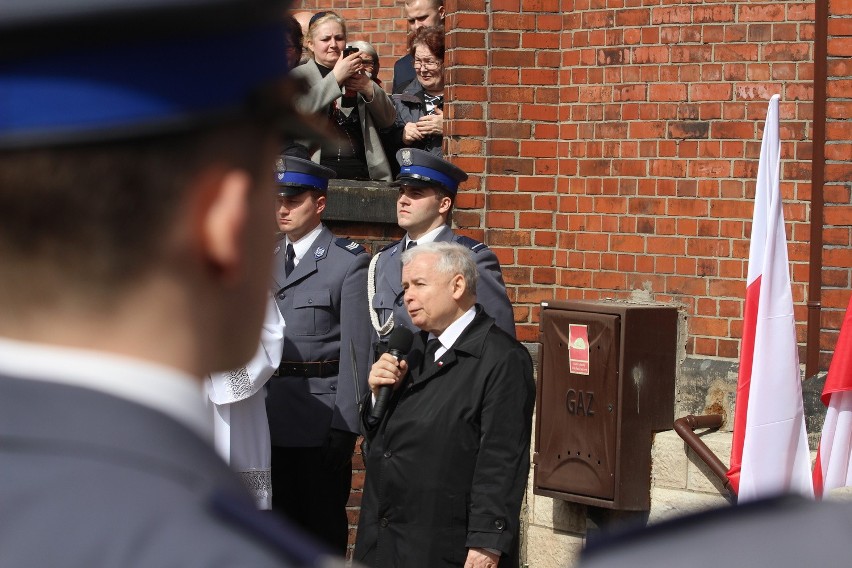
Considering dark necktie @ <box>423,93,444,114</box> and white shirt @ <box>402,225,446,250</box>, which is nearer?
white shirt @ <box>402,225,446,250</box>

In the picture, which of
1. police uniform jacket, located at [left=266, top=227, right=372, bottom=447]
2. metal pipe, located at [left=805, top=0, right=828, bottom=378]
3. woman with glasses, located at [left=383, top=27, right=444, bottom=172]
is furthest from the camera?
woman with glasses, located at [left=383, top=27, right=444, bottom=172]

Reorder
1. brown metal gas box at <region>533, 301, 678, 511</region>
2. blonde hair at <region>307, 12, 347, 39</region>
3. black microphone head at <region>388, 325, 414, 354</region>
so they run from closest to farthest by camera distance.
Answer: black microphone head at <region>388, 325, 414, 354</region> → brown metal gas box at <region>533, 301, 678, 511</region> → blonde hair at <region>307, 12, 347, 39</region>

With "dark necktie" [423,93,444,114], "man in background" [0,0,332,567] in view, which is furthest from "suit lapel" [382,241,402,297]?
"man in background" [0,0,332,567]

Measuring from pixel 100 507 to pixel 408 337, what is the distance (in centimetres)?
452

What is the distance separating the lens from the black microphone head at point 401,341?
5289 millimetres

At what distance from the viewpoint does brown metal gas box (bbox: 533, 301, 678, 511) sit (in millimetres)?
6387

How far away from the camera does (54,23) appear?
0.86 metres

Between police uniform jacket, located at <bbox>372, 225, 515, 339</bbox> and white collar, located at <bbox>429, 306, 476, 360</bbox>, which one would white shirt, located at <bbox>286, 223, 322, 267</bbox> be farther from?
white collar, located at <bbox>429, 306, 476, 360</bbox>

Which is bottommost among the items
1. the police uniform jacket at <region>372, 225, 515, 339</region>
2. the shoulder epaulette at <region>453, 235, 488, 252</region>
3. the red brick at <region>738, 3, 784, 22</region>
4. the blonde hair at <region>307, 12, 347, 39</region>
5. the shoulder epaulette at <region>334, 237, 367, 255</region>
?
the police uniform jacket at <region>372, 225, 515, 339</region>

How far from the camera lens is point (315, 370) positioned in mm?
6258

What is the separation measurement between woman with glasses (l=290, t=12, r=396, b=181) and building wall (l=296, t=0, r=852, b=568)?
694mm

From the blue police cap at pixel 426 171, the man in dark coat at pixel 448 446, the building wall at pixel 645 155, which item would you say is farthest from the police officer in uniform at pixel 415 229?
the man in dark coat at pixel 448 446

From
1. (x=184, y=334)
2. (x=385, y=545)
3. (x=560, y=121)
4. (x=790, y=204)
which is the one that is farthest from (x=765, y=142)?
(x=184, y=334)

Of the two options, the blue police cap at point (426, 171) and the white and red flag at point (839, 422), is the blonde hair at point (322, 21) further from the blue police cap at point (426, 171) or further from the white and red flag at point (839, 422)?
the white and red flag at point (839, 422)
